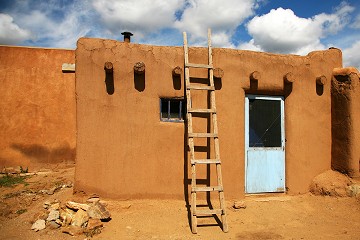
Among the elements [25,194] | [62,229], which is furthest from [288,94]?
[25,194]

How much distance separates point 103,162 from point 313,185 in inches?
164

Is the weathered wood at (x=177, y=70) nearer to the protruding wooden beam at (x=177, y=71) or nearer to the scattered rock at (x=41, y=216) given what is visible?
the protruding wooden beam at (x=177, y=71)

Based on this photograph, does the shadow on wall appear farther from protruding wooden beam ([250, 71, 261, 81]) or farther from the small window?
protruding wooden beam ([250, 71, 261, 81])

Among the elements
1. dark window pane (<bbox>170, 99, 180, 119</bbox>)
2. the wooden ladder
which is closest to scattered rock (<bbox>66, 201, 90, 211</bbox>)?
the wooden ladder

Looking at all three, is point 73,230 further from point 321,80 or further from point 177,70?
point 321,80

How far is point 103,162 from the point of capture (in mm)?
4934

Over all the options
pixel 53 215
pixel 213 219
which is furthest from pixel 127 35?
pixel 213 219

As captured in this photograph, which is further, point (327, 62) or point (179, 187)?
point (327, 62)

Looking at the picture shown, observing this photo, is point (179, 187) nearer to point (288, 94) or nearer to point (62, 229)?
point (62, 229)

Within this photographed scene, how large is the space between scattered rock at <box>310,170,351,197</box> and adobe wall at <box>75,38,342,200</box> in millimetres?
1635

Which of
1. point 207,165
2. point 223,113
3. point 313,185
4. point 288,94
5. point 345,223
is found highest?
point 288,94

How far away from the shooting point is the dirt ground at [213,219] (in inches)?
169

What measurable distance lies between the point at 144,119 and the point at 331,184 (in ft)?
12.8

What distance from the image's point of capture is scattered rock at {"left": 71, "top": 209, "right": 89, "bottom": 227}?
4301mm
